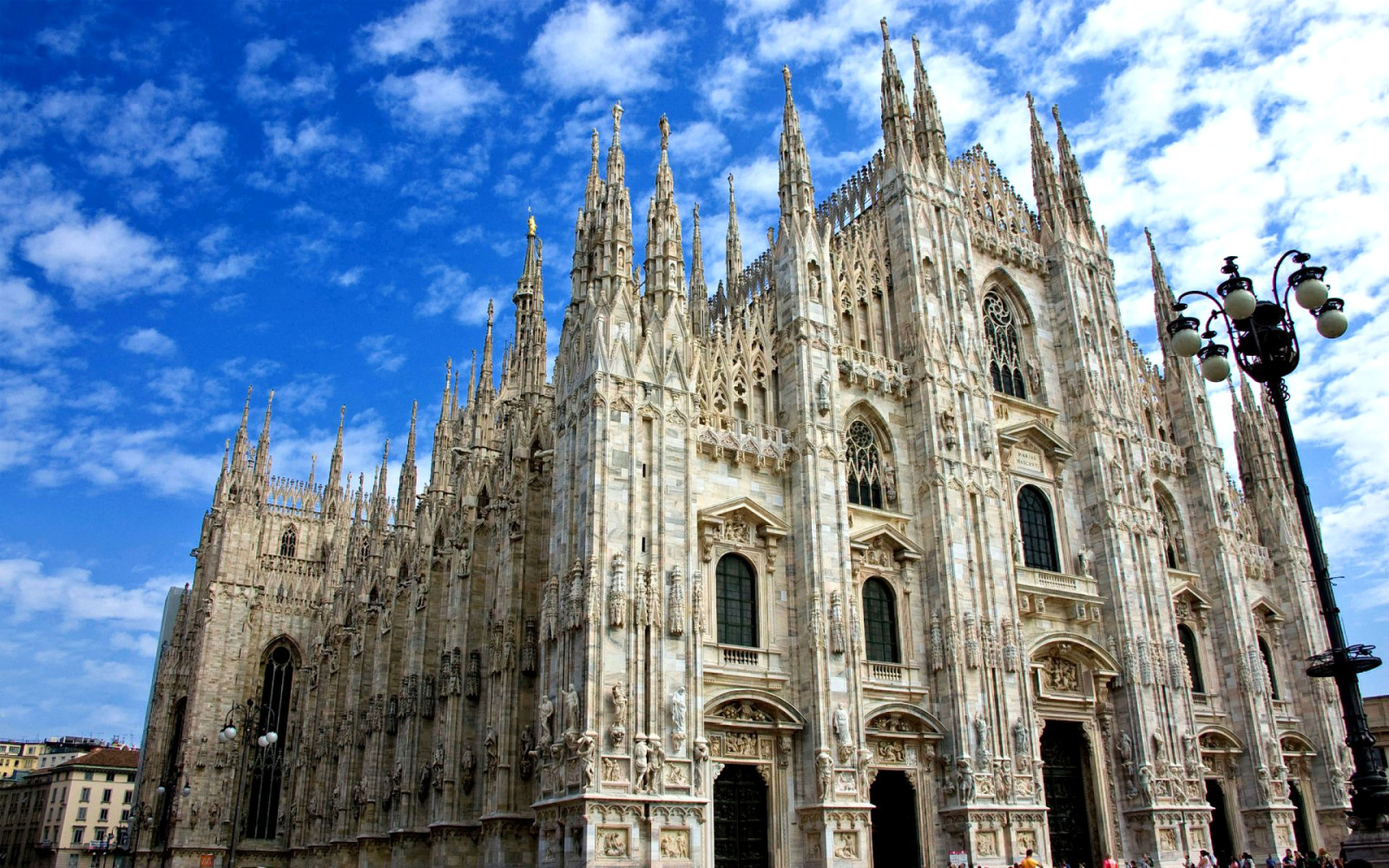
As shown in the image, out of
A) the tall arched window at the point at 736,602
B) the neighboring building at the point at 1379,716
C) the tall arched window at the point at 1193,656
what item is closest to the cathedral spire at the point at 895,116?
the tall arched window at the point at 736,602

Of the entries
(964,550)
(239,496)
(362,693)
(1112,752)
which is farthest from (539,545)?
(239,496)

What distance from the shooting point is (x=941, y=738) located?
1033 inches

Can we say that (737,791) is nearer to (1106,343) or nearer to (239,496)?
(1106,343)

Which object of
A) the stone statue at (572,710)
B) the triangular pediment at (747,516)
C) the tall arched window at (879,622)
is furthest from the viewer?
the tall arched window at (879,622)

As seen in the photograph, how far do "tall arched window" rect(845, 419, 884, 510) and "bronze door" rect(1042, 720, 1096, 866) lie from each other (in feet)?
26.8

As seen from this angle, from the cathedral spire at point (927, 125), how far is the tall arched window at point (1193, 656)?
16.9 meters

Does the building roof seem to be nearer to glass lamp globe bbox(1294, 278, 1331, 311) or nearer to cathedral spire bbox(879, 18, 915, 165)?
cathedral spire bbox(879, 18, 915, 165)

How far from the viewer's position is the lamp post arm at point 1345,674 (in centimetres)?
1177

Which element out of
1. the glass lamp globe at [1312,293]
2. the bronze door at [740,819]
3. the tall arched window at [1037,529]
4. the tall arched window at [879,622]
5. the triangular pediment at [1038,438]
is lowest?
the bronze door at [740,819]

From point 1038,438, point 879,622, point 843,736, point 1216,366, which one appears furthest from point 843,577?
point 1216,366

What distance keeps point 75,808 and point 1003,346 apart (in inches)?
3381

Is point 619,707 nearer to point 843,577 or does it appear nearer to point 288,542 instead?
point 843,577

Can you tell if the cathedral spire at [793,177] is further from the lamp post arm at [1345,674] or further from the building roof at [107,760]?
the building roof at [107,760]

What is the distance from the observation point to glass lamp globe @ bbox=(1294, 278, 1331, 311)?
1387 centimetres
